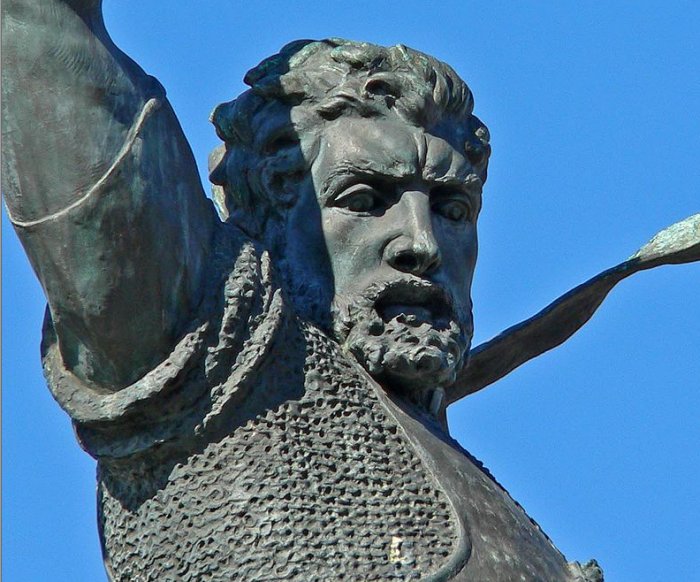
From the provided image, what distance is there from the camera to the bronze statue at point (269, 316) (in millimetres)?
9547

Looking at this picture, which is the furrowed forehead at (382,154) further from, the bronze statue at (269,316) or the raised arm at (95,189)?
the raised arm at (95,189)

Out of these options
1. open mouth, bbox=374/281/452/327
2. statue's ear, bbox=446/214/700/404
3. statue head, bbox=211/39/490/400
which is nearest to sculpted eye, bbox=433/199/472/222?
statue head, bbox=211/39/490/400

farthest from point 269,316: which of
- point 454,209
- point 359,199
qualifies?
point 454,209

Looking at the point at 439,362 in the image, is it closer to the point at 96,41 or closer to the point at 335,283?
the point at 335,283

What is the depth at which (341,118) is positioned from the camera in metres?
10.5

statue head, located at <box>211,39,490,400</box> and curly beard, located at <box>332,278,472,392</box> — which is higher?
statue head, located at <box>211,39,490,400</box>

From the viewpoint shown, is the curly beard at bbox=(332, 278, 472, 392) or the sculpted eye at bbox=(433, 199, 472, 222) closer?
the curly beard at bbox=(332, 278, 472, 392)

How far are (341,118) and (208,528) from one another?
4.94 ft

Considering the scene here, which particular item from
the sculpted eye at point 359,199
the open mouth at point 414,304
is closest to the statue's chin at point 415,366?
the open mouth at point 414,304

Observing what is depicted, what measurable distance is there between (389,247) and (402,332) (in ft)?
0.86

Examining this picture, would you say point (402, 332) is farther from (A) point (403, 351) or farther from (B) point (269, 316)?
(B) point (269, 316)

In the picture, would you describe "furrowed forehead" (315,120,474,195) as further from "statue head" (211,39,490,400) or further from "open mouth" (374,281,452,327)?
"open mouth" (374,281,452,327)

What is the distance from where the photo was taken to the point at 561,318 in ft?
37.2

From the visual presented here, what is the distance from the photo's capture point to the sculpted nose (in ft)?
33.8
